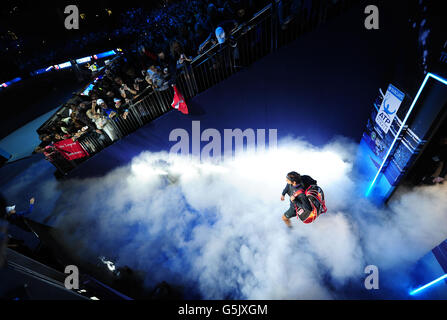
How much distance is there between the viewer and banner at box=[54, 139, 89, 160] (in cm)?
808

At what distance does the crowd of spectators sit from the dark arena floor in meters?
1.02

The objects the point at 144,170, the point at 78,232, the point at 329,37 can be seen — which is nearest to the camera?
the point at 329,37

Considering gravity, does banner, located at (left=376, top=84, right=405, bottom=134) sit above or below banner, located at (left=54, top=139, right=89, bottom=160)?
below

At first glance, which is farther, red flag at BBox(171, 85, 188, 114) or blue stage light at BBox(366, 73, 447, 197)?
red flag at BBox(171, 85, 188, 114)

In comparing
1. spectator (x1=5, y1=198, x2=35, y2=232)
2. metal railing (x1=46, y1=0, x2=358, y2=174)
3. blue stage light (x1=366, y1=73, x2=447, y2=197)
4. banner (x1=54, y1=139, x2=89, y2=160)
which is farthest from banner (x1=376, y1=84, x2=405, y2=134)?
spectator (x1=5, y1=198, x2=35, y2=232)

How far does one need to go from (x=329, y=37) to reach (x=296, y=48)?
811 mm

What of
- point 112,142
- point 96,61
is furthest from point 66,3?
point 112,142

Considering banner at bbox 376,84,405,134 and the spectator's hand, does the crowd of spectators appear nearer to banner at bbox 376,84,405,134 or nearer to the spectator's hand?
banner at bbox 376,84,405,134

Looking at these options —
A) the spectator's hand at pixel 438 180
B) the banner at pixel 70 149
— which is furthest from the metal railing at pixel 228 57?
the spectator's hand at pixel 438 180

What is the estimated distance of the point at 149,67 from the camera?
7.71 m

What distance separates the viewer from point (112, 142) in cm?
796

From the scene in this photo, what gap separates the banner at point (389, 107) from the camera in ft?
16.8

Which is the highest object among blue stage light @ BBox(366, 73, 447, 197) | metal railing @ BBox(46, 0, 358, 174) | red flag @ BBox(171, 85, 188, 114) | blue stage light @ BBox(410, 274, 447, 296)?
metal railing @ BBox(46, 0, 358, 174)
